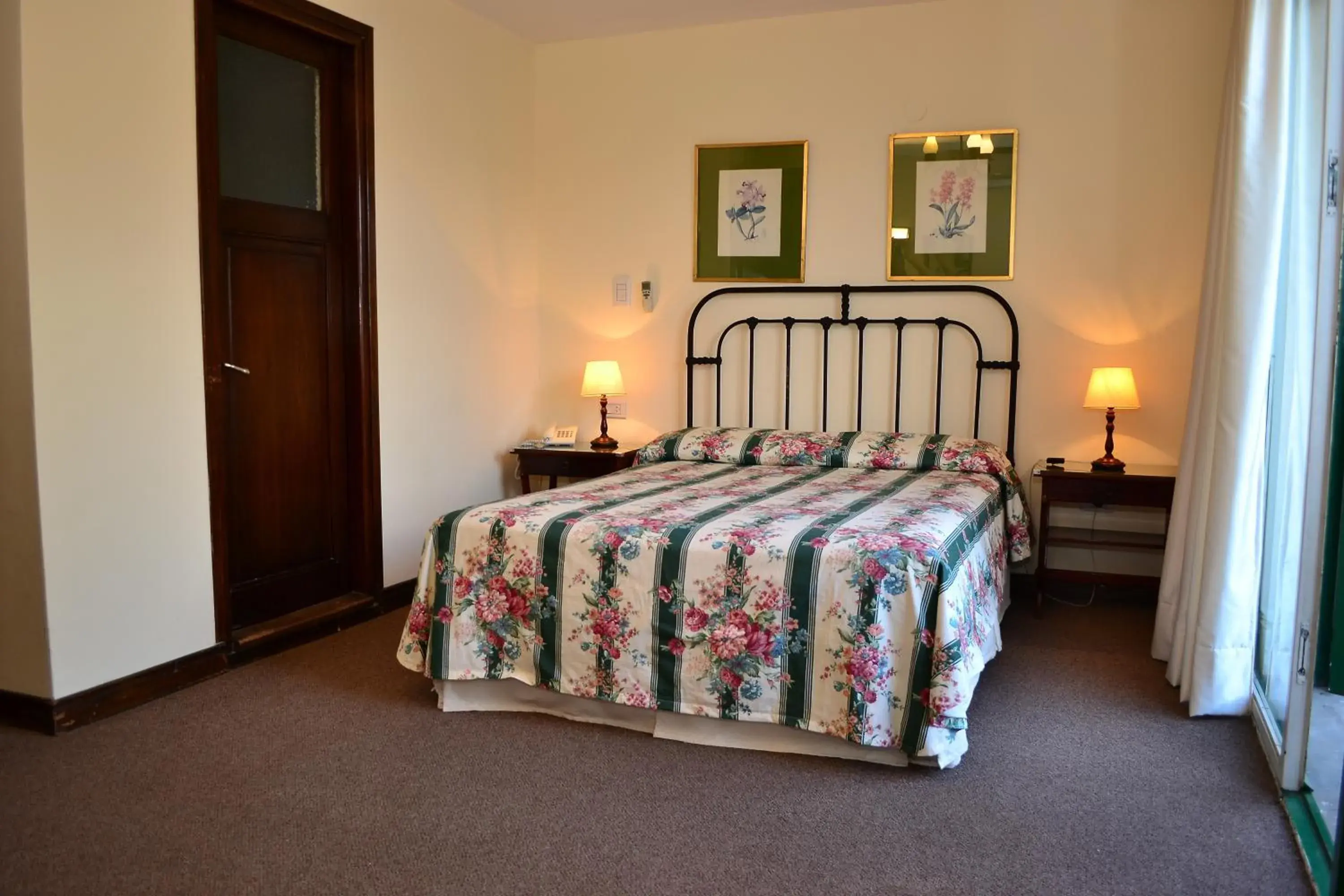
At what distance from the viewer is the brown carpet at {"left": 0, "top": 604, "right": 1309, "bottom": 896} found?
209cm

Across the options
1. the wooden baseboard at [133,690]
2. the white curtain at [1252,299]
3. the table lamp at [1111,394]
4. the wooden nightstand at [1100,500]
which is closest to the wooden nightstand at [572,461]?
the wooden baseboard at [133,690]

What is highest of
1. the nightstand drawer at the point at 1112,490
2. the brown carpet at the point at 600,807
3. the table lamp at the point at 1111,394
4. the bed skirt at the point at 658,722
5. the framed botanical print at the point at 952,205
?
the framed botanical print at the point at 952,205

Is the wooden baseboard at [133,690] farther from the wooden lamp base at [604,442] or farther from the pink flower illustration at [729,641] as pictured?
the pink flower illustration at [729,641]

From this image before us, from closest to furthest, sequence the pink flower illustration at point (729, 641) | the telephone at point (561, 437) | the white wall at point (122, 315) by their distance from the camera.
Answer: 1. the pink flower illustration at point (729, 641)
2. the white wall at point (122, 315)
3. the telephone at point (561, 437)

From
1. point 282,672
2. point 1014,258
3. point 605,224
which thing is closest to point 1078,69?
point 1014,258

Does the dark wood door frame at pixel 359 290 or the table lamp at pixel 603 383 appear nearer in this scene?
the dark wood door frame at pixel 359 290

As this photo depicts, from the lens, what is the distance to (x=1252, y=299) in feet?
9.32

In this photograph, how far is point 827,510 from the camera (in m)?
3.12

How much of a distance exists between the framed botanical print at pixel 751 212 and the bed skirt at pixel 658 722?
2.43 meters

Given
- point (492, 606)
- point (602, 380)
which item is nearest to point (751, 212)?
point (602, 380)

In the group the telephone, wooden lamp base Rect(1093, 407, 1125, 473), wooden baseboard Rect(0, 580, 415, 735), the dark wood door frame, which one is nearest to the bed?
wooden baseboard Rect(0, 580, 415, 735)

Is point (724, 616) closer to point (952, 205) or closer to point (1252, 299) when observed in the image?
point (1252, 299)

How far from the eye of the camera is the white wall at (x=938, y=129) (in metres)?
4.11

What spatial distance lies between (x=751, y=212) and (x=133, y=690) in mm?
3146
